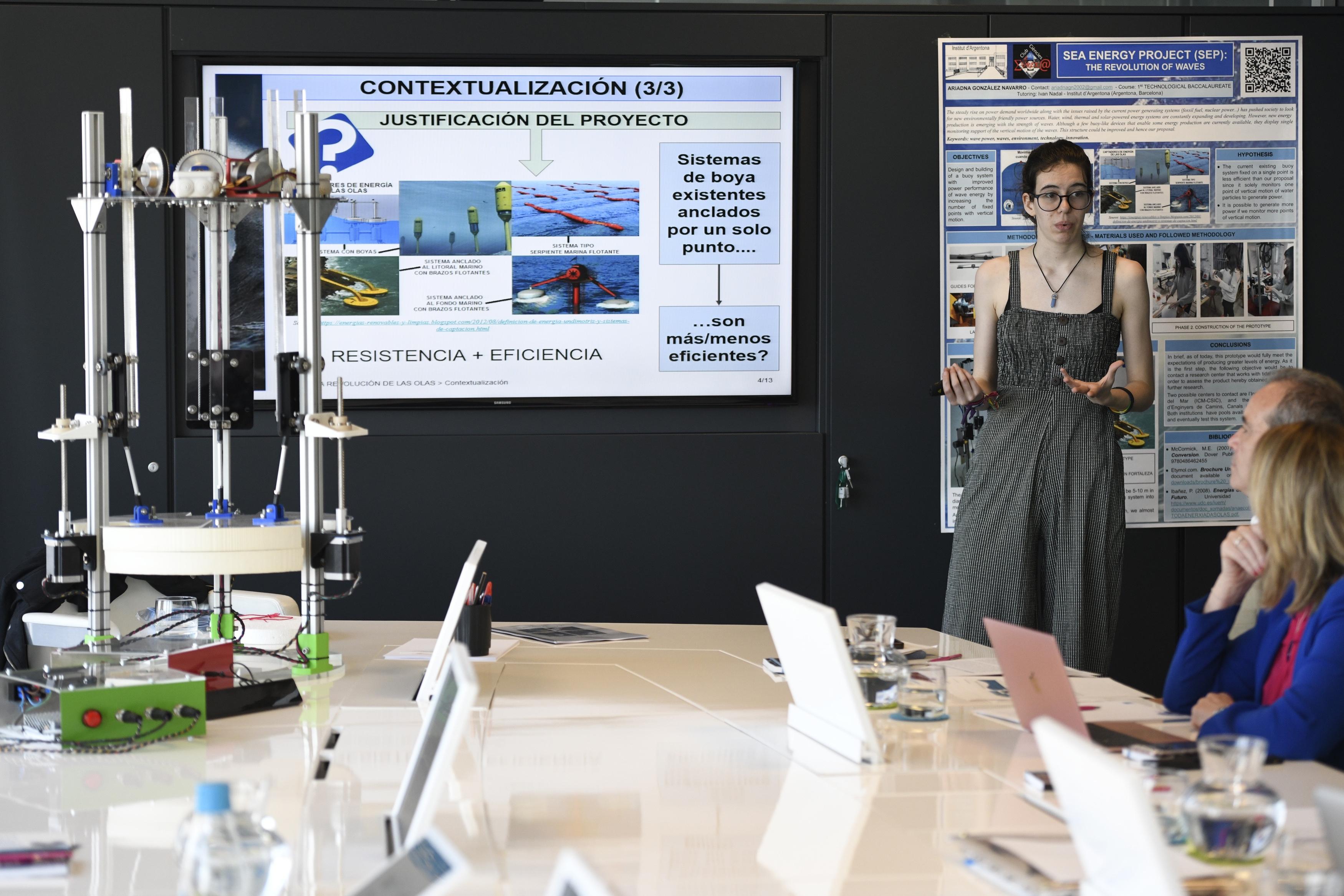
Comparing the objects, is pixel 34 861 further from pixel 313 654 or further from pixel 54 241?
pixel 54 241

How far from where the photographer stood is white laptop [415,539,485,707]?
221 centimetres

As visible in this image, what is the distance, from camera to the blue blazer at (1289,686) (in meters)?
1.88

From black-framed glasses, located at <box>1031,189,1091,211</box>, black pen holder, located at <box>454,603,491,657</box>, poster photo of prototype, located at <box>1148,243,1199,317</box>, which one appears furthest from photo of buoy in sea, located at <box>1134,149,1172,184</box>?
black pen holder, located at <box>454,603,491,657</box>

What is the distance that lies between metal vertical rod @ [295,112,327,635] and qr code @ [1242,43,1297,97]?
3.50 m

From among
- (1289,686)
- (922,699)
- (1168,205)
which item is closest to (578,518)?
(1168,205)

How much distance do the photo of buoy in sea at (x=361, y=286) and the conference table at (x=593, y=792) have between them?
2314 mm

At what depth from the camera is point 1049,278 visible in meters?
3.69

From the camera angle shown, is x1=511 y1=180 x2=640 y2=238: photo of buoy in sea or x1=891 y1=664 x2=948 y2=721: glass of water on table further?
x1=511 y1=180 x2=640 y2=238: photo of buoy in sea

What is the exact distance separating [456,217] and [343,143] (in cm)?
46

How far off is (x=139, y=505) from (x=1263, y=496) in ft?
6.52

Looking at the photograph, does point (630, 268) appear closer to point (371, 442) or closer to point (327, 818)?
point (371, 442)

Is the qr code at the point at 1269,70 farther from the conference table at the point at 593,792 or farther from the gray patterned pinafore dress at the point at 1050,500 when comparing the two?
the conference table at the point at 593,792

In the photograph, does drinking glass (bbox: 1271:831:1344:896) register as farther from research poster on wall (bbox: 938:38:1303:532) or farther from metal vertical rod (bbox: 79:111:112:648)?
research poster on wall (bbox: 938:38:1303:532)

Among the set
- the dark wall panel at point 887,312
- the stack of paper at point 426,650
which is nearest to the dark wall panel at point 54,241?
the stack of paper at point 426,650
